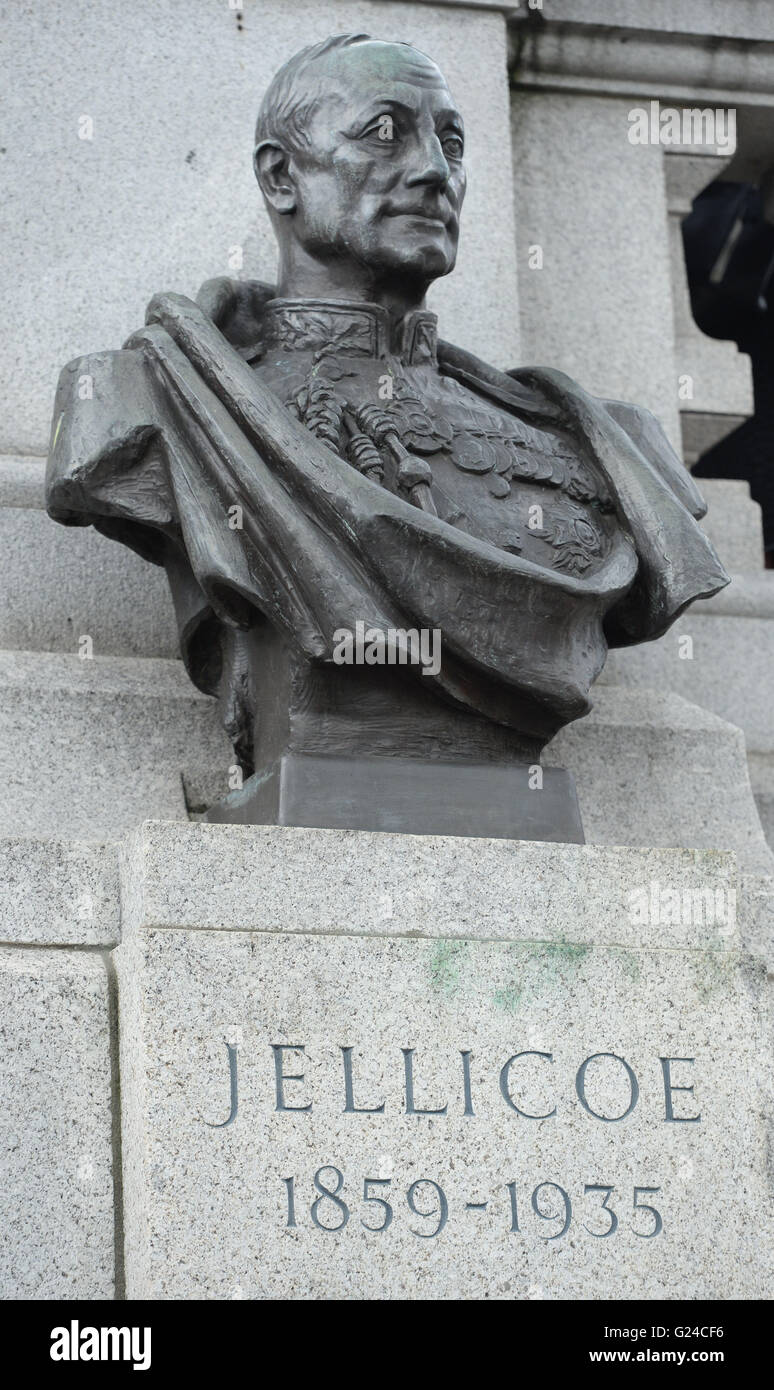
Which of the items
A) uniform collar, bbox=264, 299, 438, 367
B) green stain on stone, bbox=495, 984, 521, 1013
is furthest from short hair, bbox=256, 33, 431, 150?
green stain on stone, bbox=495, 984, 521, 1013

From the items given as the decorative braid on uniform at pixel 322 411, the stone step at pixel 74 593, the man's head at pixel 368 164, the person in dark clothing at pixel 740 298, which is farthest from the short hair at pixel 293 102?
the person in dark clothing at pixel 740 298

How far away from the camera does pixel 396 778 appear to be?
19.0ft

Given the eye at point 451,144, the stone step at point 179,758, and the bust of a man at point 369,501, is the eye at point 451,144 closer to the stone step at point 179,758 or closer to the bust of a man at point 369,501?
the bust of a man at point 369,501

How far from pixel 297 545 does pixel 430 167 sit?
1.18 metres

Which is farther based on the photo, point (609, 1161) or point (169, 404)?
point (169, 404)

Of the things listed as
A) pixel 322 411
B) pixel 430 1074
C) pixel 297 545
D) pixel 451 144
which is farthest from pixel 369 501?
pixel 430 1074

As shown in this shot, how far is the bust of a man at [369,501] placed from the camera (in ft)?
19.0

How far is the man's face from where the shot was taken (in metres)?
6.30

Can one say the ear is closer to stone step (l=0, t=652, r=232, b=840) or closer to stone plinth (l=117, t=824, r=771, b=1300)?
stone step (l=0, t=652, r=232, b=840)

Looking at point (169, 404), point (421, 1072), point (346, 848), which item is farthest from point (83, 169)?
point (421, 1072)

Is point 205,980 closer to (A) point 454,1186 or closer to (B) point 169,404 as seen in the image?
(A) point 454,1186

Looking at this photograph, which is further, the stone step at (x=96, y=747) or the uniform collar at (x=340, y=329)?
the uniform collar at (x=340, y=329)

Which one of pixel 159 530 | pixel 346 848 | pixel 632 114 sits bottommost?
pixel 346 848

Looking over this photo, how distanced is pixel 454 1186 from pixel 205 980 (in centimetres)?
70
